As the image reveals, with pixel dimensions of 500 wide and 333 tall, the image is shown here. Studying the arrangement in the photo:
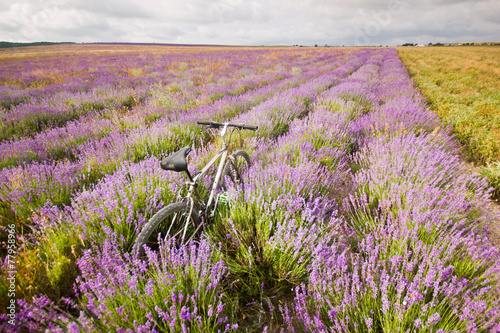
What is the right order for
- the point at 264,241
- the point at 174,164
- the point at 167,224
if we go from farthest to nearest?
the point at 167,224, the point at 264,241, the point at 174,164

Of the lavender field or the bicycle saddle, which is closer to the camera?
the lavender field

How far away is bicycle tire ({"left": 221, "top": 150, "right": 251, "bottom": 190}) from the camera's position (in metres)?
2.62

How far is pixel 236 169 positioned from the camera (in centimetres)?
302

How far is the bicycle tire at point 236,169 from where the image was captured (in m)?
2.62

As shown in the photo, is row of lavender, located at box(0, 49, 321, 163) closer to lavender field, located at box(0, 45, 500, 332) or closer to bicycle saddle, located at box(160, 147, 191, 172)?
lavender field, located at box(0, 45, 500, 332)

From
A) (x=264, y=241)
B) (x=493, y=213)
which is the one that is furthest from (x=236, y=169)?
(x=493, y=213)

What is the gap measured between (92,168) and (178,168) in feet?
7.03

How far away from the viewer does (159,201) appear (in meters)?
2.28

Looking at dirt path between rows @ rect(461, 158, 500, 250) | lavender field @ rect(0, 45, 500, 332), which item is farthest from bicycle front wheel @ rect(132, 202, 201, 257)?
dirt path between rows @ rect(461, 158, 500, 250)

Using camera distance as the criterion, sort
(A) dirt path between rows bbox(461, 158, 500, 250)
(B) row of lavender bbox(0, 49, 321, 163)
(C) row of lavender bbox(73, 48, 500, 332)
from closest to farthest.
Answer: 1. (C) row of lavender bbox(73, 48, 500, 332)
2. (A) dirt path between rows bbox(461, 158, 500, 250)
3. (B) row of lavender bbox(0, 49, 321, 163)

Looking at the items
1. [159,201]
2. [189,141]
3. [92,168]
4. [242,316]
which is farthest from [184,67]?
[242,316]

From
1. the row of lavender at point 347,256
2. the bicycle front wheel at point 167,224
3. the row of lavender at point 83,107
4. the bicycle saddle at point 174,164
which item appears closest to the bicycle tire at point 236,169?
the row of lavender at point 347,256

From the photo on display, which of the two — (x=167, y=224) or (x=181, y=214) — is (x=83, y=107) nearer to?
(x=167, y=224)

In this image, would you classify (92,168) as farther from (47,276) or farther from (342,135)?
(342,135)
